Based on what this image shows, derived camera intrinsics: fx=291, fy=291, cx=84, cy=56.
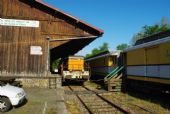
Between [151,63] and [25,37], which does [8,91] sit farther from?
[25,37]

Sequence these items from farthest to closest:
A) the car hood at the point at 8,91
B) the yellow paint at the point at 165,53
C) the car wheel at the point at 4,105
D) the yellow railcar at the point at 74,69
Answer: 1. the yellow railcar at the point at 74,69
2. the yellow paint at the point at 165,53
3. the car hood at the point at 8,91
4. the car wheel at the point at 4,105

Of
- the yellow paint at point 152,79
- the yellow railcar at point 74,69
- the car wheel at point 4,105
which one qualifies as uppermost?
the yellow railcar at point 74,69

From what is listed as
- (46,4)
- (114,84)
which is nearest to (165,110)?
(114,84)

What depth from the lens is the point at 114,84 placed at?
68.3ft

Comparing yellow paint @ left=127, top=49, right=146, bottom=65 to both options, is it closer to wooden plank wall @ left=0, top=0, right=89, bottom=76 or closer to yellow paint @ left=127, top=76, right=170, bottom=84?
yellow paint @ left=127, top=76, right=170, bottom=84

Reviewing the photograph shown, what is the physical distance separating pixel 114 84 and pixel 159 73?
19.6 ft

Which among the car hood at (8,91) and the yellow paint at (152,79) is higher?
the yellow paint at (152,79)

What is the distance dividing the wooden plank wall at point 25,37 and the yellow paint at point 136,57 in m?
5.08

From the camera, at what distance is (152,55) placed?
16281mm

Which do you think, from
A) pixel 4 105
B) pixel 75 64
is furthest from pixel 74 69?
pixel 4 105

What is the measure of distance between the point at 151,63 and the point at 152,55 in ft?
1.53

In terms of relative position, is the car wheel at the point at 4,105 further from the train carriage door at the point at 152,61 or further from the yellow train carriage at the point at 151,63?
the train carriage door at the point at 152,61

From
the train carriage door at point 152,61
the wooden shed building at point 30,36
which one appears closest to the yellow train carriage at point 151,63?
the train carriage door at point 152,61

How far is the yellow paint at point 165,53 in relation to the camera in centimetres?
1422
